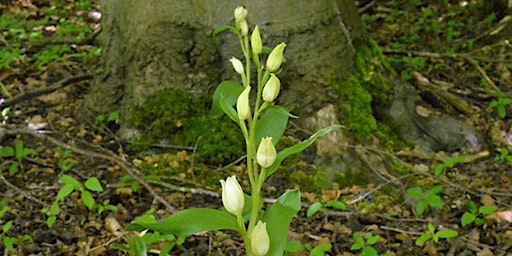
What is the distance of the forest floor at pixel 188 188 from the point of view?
229 centimetres

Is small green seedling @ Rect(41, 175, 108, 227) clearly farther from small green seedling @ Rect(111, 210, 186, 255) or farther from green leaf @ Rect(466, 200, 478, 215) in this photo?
green leaf @ Rect(466, 200, 478, 215)

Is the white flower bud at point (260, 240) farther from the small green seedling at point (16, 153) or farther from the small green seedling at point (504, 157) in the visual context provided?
the small green seedling at point (504, 157)

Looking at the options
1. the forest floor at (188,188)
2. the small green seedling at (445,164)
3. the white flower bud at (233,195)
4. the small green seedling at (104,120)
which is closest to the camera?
the white flower bud at (233,195)

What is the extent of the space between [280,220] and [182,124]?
1648mm

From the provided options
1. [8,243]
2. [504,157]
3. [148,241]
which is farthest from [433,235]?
[8,243]

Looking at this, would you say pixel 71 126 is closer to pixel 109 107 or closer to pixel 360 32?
pixel 109 107

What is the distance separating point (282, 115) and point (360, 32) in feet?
5.50

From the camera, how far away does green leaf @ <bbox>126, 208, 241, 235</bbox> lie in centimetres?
125

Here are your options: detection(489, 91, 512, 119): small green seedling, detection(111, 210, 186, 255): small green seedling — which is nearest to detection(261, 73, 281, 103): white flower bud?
detection(111, 210, 186, 255): small green seedling

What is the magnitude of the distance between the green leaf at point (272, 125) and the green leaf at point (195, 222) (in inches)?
9.4

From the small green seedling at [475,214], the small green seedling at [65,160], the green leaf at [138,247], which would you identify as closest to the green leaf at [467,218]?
the small green seedling at [475,214]

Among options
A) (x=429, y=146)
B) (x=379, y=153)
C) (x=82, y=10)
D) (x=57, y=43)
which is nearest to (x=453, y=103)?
(x=429, y=146)

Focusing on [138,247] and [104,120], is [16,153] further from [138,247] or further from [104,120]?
[138,247]

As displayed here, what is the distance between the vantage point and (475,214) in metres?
2.42
